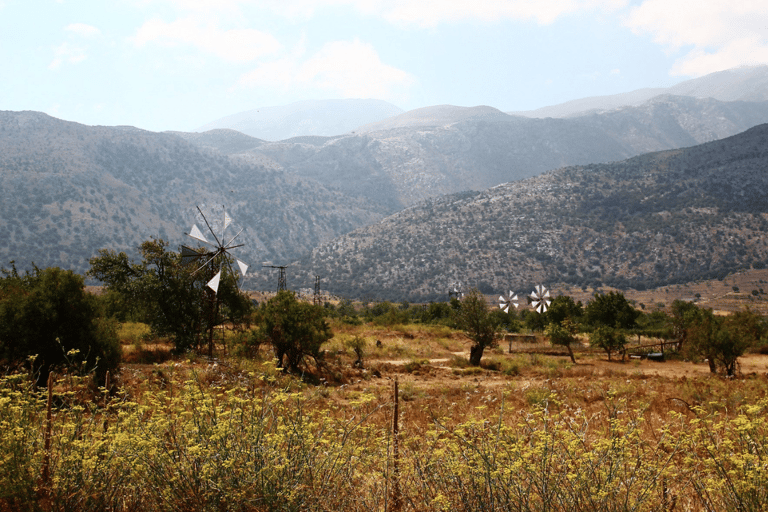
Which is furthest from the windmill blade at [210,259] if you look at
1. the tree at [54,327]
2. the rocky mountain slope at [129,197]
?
the rocky mountain slope at [129,197]

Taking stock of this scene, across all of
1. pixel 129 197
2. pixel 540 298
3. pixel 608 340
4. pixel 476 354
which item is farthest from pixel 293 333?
pixel 129 197

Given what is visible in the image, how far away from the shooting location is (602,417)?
10039 mm

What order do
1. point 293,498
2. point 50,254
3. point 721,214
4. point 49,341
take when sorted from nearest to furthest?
point 293,498 → point 49,341 → point 721,214 → point 50,254

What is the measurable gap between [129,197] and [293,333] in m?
133

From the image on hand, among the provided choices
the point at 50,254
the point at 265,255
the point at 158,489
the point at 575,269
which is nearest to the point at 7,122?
the point at 50,254

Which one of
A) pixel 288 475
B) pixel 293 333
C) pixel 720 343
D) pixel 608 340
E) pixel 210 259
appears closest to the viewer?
pixel 288 475

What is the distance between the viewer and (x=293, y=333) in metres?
17.4

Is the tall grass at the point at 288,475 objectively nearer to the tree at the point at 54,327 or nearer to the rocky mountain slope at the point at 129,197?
the tree at the point at 54,327

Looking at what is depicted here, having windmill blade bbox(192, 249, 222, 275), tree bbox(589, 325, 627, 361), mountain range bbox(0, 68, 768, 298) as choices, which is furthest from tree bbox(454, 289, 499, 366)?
mountain range bbox(0, 68, 768, 298)

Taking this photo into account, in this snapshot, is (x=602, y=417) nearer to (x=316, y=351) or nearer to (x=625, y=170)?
(x=316, y=351)

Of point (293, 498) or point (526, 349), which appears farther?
point (526, 349)

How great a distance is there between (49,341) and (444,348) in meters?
21.1

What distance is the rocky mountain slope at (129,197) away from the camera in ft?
342

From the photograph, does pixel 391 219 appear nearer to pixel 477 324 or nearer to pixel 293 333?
pixel 477 324
